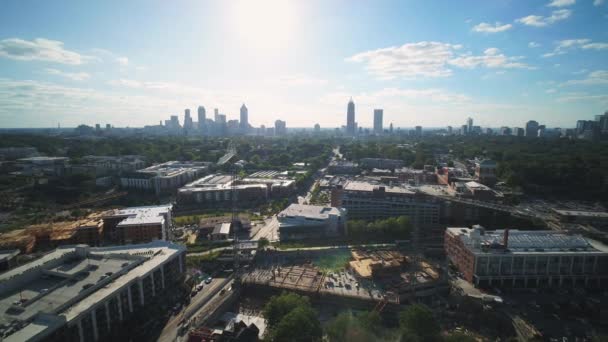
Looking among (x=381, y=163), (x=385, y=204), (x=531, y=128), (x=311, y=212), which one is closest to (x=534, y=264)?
(x=385, y=204)

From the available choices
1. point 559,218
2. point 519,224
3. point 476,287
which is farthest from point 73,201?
point 559,218

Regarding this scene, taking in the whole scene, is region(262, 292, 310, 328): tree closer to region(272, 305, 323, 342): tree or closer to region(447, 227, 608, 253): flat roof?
region(272, 305, 323, 342): tree

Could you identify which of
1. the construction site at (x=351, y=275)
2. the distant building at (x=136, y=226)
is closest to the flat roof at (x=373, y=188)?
the construction site at (x=351, y=275)

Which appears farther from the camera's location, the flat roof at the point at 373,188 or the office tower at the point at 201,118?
the office tower at the point at 201,118

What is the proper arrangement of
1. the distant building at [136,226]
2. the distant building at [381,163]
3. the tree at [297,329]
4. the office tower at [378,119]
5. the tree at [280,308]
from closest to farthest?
the tree at [297,329], the tree at [280,308], the distant building at [136,226], the distant building at [381,163], the office tower at [378,119]

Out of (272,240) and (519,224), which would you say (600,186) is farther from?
(272,240)

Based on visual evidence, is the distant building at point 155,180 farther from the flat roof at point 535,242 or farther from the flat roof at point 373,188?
the flat roof at point 535,242

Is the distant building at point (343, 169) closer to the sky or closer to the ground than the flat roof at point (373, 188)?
closer to the ground
